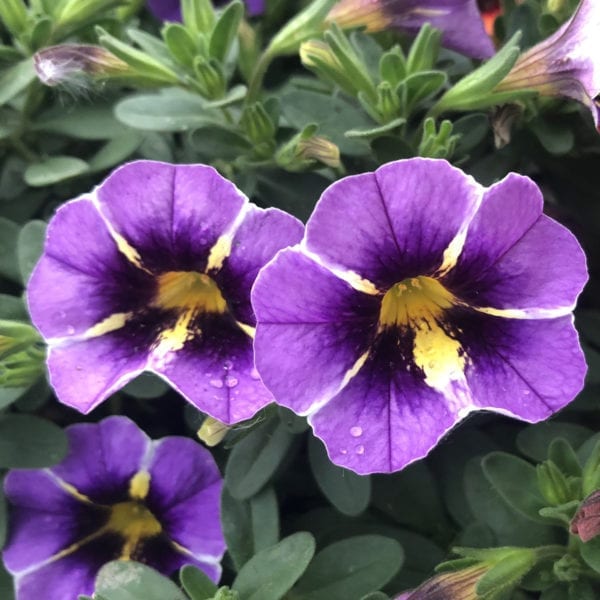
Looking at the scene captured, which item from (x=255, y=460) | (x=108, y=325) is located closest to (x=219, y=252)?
(x=108, y=325)

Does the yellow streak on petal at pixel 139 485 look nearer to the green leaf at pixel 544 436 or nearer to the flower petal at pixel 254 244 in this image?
the flower petal at pixel 254 244

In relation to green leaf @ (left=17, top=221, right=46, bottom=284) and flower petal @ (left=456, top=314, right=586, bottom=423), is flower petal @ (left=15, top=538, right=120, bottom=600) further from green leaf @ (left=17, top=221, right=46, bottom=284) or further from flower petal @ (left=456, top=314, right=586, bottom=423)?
flower petal @ (left=456, top=314, right=586, bottom=423)

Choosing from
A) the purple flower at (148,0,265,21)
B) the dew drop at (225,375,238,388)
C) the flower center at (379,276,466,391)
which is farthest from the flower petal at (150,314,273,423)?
the purple flower at (148,0,265,21)

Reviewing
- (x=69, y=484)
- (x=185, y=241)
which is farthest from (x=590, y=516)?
(x=69, y=484)

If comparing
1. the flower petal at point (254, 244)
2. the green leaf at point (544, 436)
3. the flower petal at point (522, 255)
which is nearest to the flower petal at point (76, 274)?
the flower petal at point (254, 244)

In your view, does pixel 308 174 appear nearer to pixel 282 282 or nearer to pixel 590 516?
pixel 282 282

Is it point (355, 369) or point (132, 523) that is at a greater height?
point (355, 369)

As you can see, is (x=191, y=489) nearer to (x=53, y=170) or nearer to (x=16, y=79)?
(x=53, y=170)
